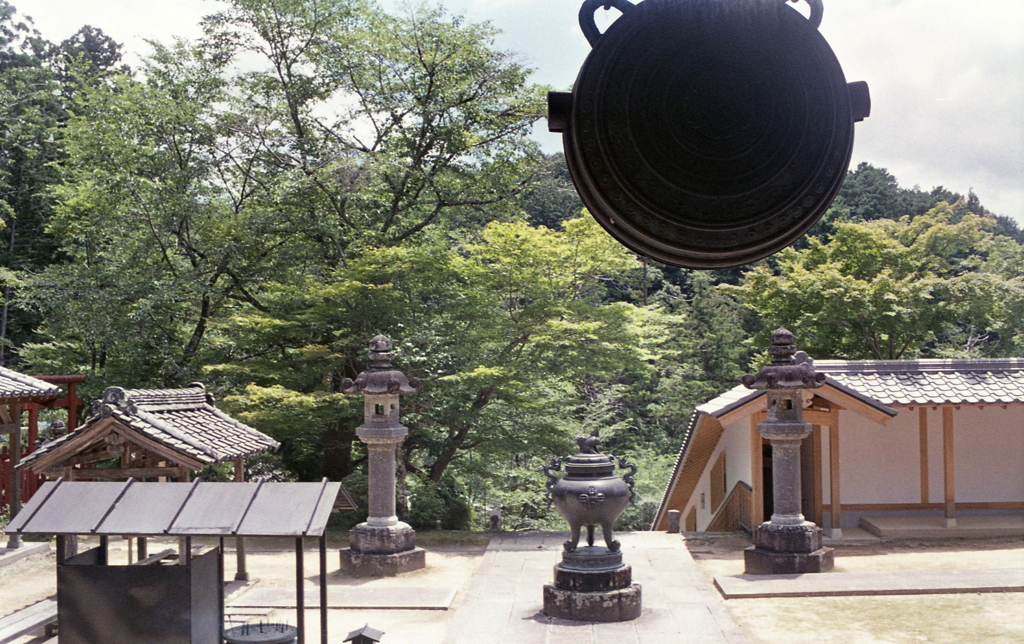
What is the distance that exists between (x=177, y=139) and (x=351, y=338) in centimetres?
616

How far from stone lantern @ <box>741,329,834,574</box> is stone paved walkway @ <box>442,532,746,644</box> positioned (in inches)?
40.2

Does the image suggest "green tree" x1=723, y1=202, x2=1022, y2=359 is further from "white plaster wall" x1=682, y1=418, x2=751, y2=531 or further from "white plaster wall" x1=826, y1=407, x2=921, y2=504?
"white plaster wall" x1=826, y1=407, x2=921, y2=504

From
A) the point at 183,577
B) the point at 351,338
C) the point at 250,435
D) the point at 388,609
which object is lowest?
the point at 388,609

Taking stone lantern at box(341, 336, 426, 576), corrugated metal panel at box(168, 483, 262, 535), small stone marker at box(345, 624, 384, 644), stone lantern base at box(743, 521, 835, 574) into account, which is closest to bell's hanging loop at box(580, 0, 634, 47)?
small stone marker at box(345, 624, 384, 644)

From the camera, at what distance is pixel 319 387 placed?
1653 cm

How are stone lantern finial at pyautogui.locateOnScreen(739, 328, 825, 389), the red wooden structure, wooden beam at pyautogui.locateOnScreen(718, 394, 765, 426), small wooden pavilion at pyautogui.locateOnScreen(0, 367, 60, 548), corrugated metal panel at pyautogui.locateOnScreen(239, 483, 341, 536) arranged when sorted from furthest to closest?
the red wooden structure → wooden beam at pyautogui.locateOnScreen(718, 394, 765, 426) → small wooden pavilion at pyautogui.locateOnScreen(0, 367, 60, 548) → stone lantern finial at pyautogui.locateOnScreen(739, 328, 825, 389) → corrugated metal panel at pyautogui.locateOnScreen(239, 483, 341, 536)

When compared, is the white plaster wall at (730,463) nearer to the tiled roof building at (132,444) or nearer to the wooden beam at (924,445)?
the wooden beam at (924,445)

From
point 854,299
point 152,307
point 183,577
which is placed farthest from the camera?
point 854,299

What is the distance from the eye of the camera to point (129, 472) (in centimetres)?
998

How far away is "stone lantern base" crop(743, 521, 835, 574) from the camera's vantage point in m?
11.2

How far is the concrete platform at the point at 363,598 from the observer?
10.0 metres

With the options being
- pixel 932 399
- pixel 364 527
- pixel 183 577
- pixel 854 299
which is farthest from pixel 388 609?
pixel 854 299

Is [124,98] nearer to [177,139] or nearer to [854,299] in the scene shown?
[177,139]

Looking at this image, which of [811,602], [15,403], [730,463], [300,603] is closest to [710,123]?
[300,603]
